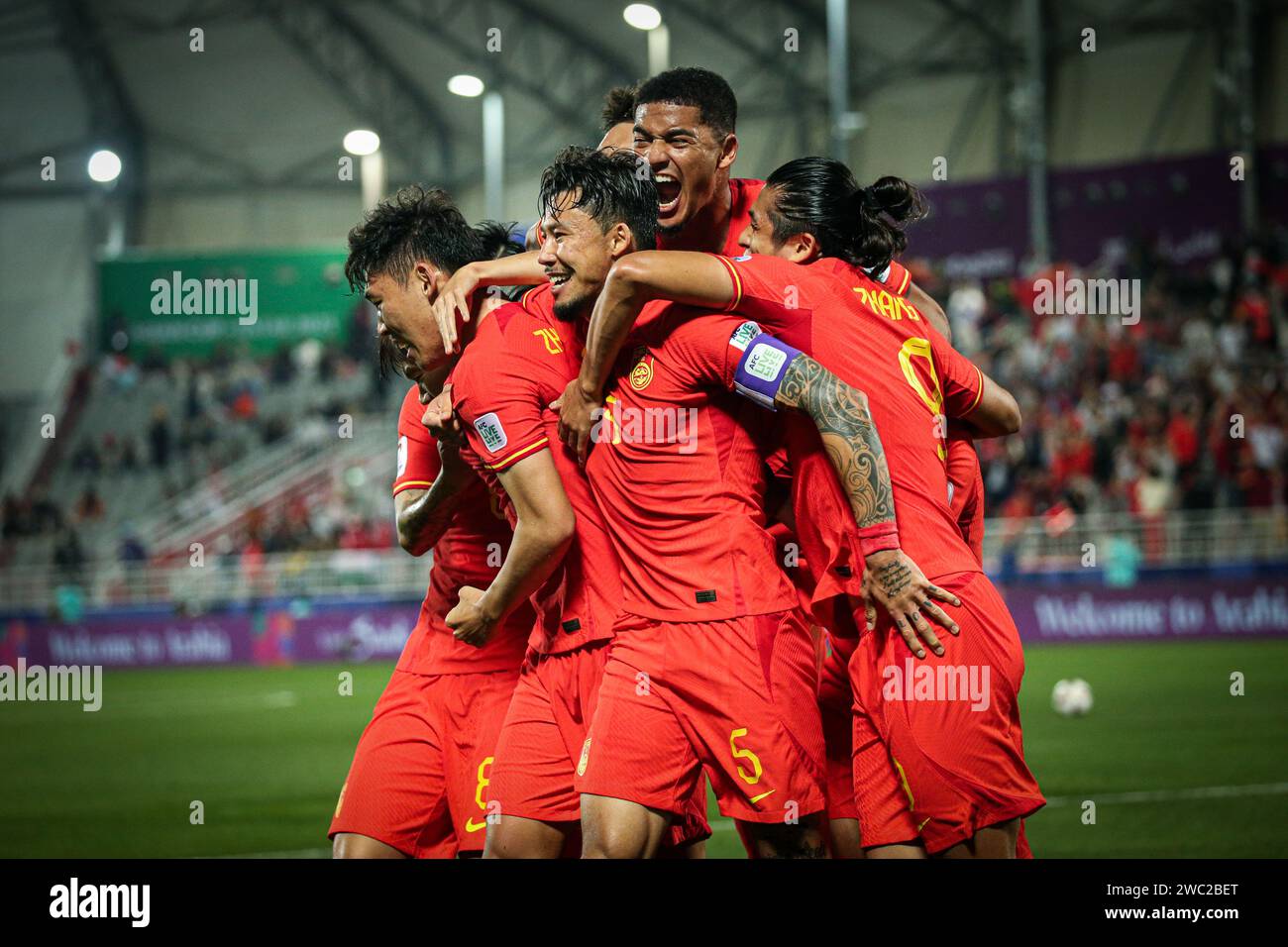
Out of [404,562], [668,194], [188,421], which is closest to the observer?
[668,194]

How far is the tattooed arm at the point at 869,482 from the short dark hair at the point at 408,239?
1534 mm

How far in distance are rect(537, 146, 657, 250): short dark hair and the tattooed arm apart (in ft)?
2.52

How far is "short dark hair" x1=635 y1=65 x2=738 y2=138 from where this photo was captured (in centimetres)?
540

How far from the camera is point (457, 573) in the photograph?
5098mm

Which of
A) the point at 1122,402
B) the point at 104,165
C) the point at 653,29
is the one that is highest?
the point at 104,165

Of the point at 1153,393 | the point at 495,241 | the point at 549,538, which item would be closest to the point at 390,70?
the point at 1153,393

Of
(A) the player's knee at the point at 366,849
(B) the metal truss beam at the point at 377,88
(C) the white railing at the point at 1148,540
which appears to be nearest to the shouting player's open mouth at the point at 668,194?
(A) the player's knee at the point at 366,849

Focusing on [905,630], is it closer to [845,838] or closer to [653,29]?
[845,838]

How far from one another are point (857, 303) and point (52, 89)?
38.7 m

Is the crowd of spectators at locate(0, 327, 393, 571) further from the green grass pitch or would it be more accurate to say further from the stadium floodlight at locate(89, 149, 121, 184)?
the green grass pitch

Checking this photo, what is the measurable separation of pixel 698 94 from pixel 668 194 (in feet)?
1.34

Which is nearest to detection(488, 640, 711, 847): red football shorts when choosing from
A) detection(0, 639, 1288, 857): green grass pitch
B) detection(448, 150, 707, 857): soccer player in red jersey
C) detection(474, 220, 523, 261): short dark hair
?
detection(448, 150, 707, 857): soccer player in red jersey

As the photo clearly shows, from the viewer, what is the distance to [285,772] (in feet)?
39.9

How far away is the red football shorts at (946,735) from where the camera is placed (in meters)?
3.98
